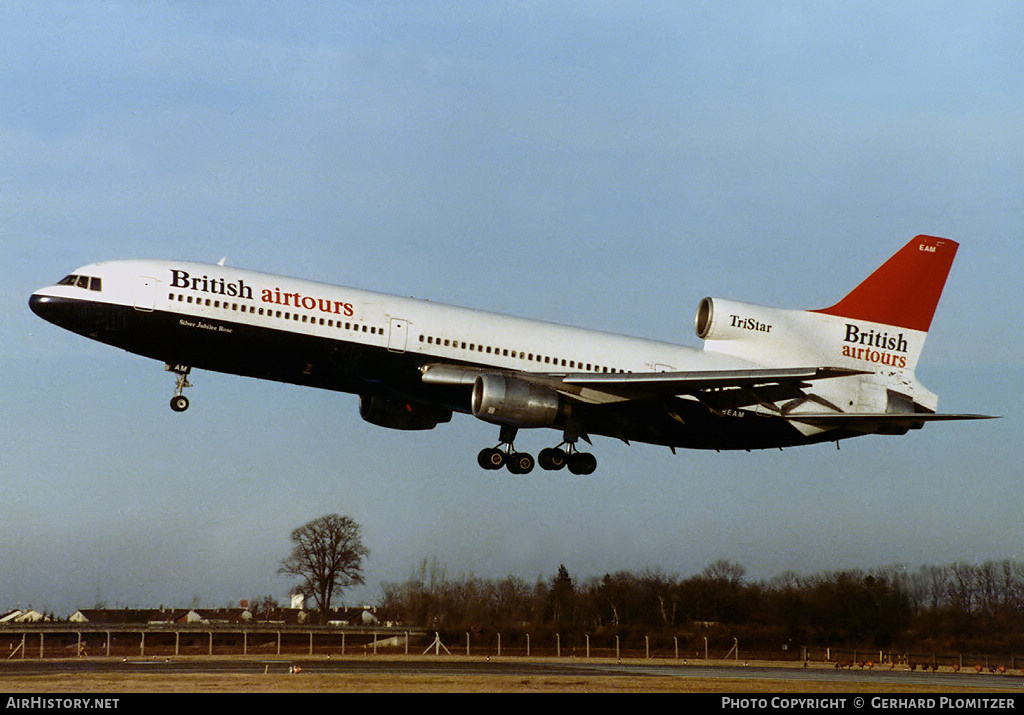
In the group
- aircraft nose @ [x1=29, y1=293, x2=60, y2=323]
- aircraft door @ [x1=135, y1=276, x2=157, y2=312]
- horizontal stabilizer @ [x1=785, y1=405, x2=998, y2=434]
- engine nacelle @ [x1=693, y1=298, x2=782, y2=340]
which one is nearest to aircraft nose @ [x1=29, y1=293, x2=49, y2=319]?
aircraft nose @ [x1=29, y1=293, x2=60, y2=323]

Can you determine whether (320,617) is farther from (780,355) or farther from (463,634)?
(780,355)

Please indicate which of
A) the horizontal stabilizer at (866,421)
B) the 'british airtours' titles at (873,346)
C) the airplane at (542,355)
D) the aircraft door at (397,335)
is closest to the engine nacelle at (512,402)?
the airplane at (542,355)

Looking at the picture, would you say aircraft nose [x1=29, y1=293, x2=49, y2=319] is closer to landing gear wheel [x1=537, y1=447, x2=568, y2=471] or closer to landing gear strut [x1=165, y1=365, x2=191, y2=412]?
landing gear strut [x1=165, y1=365, x2=191, y2=412]

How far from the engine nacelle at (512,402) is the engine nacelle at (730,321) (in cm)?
771

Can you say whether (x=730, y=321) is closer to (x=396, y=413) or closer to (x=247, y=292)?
(x=396, y=413)

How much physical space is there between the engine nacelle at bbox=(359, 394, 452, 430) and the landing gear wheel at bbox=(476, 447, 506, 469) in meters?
2.23

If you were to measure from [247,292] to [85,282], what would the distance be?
502 centimetres

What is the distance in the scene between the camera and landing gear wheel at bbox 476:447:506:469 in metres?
44.6

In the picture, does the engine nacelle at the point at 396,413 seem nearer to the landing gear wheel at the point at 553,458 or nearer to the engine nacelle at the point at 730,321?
the landing gear wheel at the point at 553,458

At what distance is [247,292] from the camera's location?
39906 millimetres

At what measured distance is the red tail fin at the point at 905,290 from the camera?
4925cm

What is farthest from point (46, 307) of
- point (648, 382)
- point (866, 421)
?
point (866, 421)

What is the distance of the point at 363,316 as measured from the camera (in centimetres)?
4100
